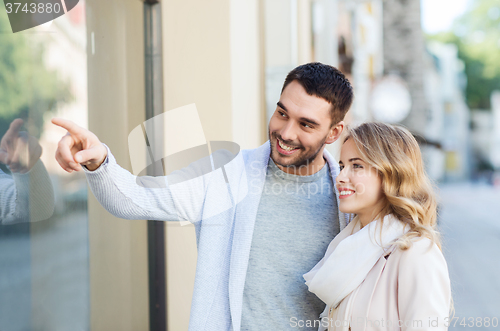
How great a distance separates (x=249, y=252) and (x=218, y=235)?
0.15 metres

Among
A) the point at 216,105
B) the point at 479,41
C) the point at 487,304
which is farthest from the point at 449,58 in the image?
the point at 216,105

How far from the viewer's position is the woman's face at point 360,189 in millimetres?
1605

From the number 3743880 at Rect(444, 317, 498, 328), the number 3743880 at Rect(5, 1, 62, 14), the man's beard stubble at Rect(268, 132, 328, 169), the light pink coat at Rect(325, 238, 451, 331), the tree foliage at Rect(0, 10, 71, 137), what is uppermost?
the number 3743880 at Rect(5, 1, 62, 14)

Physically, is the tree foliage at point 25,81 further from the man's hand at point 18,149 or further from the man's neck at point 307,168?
the man's neck at point 307,168

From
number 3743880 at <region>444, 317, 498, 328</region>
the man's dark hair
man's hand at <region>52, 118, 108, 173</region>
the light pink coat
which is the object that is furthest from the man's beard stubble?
number 3743880 at <region>444, 317, 498, 328</region>

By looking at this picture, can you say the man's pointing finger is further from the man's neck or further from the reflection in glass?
the man's neck

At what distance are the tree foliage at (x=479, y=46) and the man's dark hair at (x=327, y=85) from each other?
30742 mm

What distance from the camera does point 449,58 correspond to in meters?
36.3

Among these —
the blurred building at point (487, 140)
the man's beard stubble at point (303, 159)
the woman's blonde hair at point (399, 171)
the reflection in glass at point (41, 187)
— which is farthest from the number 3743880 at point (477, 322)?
the blurred building at point (487, 140)

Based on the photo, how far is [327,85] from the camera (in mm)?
1909

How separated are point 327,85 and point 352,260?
32.2 inches

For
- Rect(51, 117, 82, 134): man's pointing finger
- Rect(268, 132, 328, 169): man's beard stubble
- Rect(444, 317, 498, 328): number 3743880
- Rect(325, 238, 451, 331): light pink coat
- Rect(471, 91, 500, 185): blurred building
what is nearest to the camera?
Rect(51, 117, 82, 134): man's pointing finger

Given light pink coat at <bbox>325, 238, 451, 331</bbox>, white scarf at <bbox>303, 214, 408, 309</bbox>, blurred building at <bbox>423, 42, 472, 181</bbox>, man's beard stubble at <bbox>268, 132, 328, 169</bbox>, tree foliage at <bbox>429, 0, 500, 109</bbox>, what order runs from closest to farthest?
light pink coat at <bbox>325, 238, 451, 331</bbox>, white scarf at <bbox>303, 214, 408, 309</bbox>, man's beard stubble at <bbox>268, 132, 328, 169</bbox>, tree foliage at <bbox>429, 0, 500, 109</bbox>, blurred building at <bbox>423, 42, 472, 181</bbox>

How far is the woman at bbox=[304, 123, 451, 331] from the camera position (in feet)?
4.48
